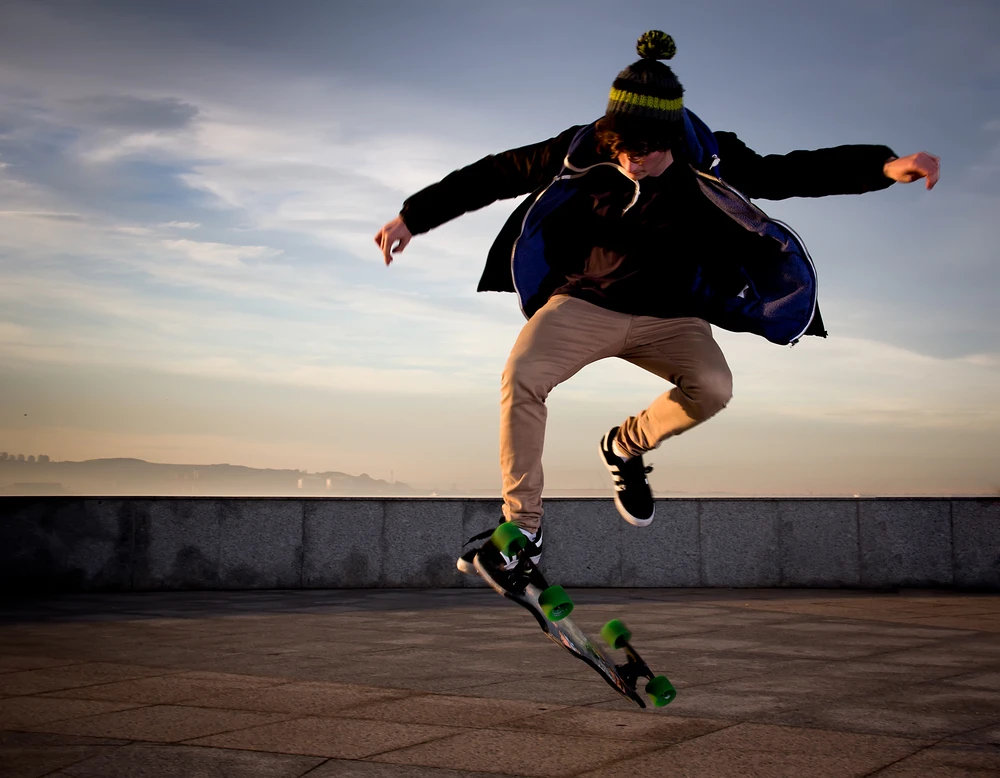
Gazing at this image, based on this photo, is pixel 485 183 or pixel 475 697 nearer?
pixel 485 183

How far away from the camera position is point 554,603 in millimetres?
5207

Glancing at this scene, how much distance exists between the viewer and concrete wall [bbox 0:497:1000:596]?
621 inches

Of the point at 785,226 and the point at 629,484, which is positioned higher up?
the point at 785,226

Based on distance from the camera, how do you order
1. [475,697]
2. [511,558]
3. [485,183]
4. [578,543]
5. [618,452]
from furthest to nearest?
[578,543] < [475,697] < [618,452] < [485,183] < [511,558]

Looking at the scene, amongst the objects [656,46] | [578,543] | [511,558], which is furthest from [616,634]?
[578,543]

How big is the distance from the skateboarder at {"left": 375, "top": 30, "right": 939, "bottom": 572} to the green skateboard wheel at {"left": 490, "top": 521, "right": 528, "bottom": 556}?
0.51 ft

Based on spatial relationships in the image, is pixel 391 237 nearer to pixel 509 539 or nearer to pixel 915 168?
pixel 509 539

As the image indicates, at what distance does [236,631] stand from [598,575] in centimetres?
760

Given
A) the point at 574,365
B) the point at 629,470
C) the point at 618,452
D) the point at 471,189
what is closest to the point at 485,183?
the point at 471,189

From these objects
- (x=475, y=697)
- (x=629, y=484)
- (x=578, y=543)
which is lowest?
(x=475, y=697)

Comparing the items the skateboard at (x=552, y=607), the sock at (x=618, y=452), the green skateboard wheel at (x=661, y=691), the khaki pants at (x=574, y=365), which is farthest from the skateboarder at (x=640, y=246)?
the green skateboard wheel at (x=661, y=691)

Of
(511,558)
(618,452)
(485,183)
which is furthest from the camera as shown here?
(618,452)

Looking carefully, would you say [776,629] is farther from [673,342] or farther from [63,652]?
[63,652]

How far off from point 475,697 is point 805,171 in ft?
12.7
